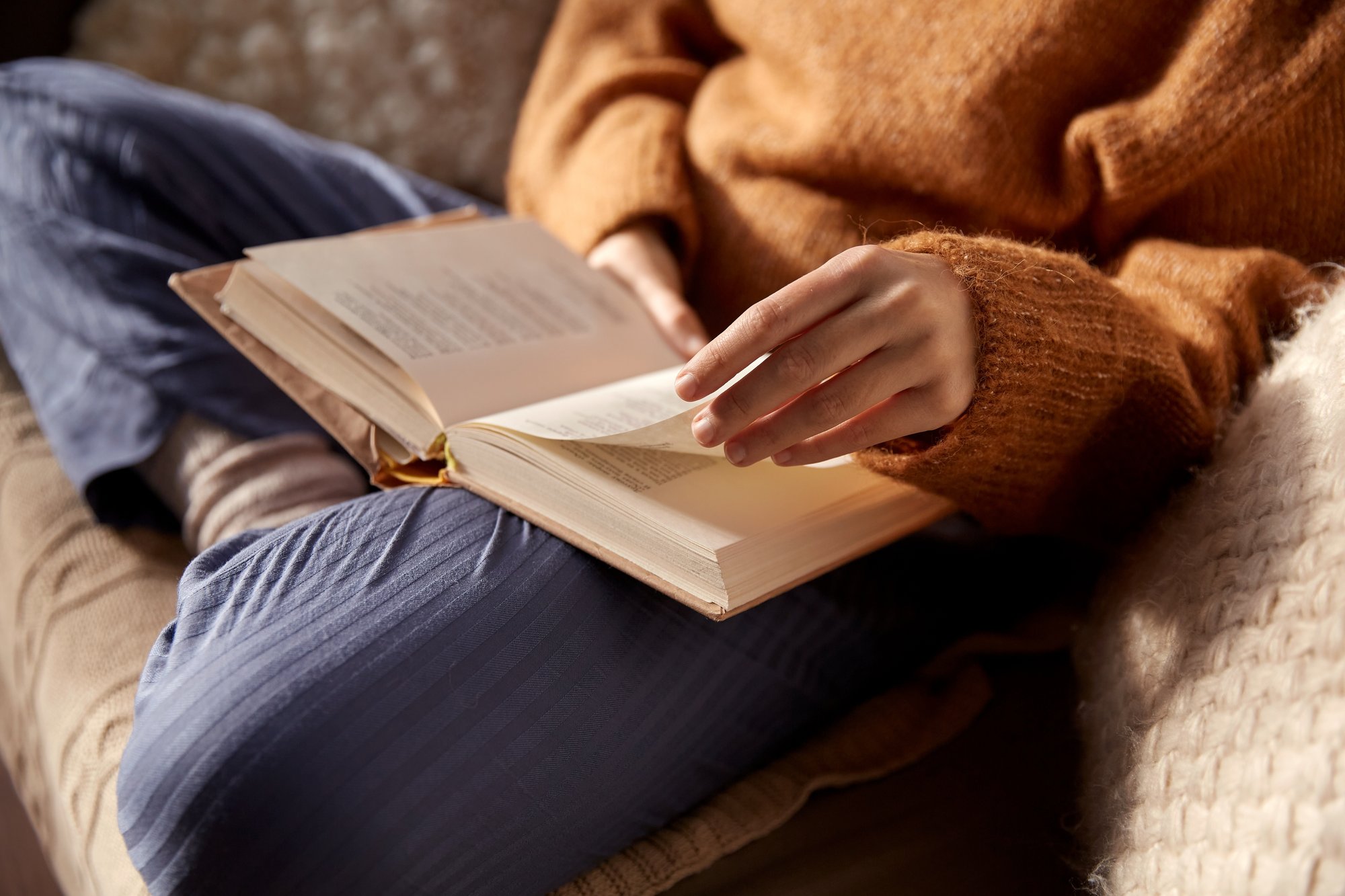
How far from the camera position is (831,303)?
38 centimetres

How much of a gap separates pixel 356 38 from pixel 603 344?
605 mm

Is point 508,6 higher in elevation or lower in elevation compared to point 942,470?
higher

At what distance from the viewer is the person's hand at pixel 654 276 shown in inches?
24.3

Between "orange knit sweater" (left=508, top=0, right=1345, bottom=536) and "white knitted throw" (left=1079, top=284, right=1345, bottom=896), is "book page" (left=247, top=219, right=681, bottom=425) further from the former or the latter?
"white knitted throw" (left=1079, top=284, right=1345, bottom=896)

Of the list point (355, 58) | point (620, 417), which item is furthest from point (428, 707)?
point (355, 58)

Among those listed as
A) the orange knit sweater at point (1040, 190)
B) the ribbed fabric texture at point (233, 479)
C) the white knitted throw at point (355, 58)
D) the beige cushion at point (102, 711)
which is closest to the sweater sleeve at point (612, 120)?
the orange knit sweater at point (1040, 190)

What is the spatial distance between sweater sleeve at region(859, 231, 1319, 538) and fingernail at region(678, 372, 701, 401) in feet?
0.34

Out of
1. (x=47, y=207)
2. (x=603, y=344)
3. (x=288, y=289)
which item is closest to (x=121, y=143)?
(x=47, y=207)

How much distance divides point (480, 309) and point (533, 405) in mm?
98

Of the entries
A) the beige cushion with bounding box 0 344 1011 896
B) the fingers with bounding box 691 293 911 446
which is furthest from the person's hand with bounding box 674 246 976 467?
the beige cushion with bounding box 0 344 1011 896

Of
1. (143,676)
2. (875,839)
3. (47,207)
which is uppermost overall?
(47,207)

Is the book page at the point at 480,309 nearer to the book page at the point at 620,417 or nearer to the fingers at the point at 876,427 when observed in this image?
the book page at the point at 620,417

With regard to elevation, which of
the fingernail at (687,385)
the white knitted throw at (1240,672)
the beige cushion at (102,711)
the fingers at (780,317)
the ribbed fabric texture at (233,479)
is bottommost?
the beige cushion at (102,711)

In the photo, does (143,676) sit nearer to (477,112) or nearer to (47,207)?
(47,207)
